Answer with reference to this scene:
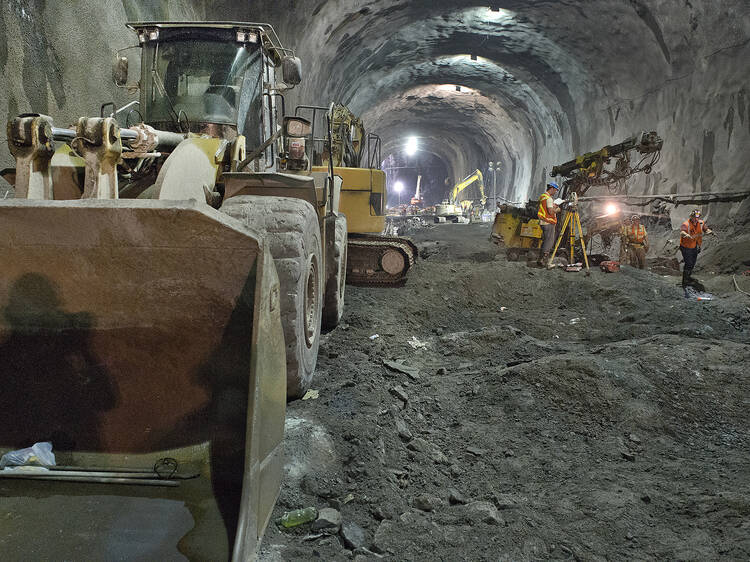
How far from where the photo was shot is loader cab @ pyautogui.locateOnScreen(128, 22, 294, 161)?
4.30 m

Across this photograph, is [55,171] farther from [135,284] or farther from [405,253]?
[405,253]

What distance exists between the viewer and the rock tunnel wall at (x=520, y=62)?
6.36 meters

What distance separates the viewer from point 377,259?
23.6ft

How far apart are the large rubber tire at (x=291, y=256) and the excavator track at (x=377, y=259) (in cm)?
395

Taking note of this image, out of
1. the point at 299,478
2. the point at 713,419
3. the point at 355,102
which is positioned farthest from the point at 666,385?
the point at 355,102

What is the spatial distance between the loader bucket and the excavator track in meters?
5.15

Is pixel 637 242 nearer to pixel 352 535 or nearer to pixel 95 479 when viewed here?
pixel 352 535

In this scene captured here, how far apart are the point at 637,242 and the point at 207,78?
374 inches

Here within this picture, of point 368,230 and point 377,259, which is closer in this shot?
point 368,230

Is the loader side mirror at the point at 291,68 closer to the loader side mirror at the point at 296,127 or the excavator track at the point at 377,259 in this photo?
the loader side mirror at the point at 296,127

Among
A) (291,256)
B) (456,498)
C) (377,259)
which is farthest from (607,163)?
(456,498)

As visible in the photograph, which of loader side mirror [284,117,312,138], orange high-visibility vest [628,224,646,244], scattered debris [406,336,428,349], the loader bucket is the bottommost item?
scattered debris [406,336,428,349]

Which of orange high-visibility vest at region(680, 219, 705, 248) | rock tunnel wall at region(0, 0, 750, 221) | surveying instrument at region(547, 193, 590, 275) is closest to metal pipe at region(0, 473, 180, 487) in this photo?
rock tunnel wall at region(0, 0, 750, 221)

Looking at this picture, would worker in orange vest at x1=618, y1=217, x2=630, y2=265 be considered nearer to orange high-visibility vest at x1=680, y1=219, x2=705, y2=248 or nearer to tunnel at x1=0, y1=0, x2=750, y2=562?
orange high-visibility vest at x1=680, y1=219, x2=705, y2=248
